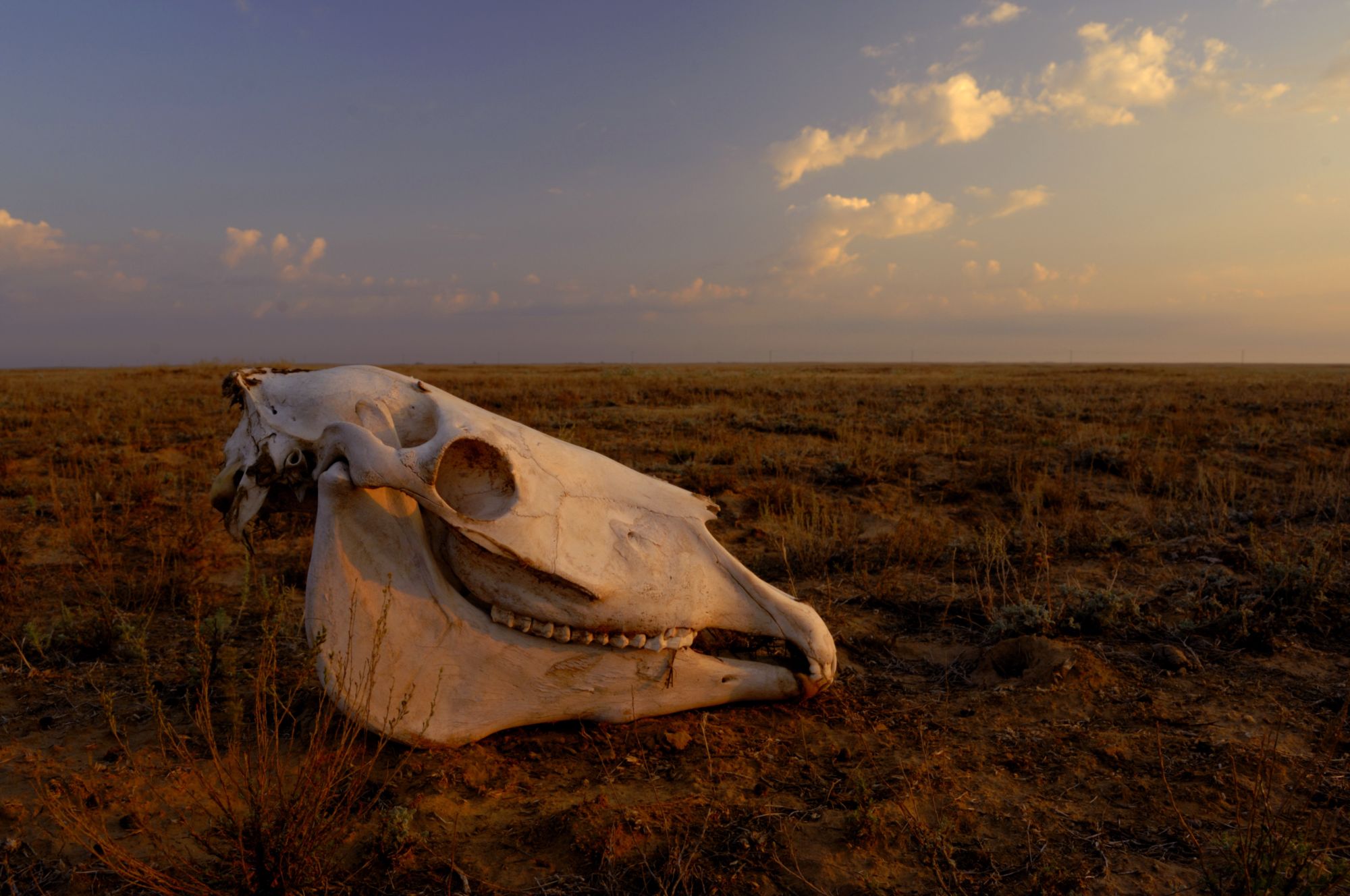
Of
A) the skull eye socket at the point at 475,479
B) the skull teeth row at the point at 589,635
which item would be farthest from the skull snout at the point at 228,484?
the skull teeth row at the point at 589,635

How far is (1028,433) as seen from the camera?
12.3m

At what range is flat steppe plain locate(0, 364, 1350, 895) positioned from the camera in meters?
2.32

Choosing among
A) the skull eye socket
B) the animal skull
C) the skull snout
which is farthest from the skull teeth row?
the skull snout

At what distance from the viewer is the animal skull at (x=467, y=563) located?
8.64 ft

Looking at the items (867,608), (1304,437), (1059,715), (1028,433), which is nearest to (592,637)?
(1059,715)

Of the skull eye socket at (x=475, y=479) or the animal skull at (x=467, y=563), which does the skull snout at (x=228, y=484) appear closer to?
the animal skull at (x=467, y=563)

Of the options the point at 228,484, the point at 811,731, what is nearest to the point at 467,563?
the point at 228,484

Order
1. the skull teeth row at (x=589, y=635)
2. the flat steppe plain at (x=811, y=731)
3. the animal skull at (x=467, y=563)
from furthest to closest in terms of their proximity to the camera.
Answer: the skull teeth row at (x=589, y=635) < the animal skull at (x=467, y=563) < the flat steppe plain at (x=811, y=731)

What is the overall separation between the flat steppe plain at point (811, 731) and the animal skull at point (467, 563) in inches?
10.1

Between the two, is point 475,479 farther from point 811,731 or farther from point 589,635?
point 811,731

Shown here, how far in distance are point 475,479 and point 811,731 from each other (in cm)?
184

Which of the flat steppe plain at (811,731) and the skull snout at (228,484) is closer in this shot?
the flat steppe plain at (811,731)

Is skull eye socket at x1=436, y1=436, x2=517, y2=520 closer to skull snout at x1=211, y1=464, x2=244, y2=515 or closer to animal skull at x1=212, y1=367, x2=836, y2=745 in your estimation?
animal skull at x1=212, y1=367, x2=836, y2=745

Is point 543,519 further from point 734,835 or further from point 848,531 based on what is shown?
point 848,531
